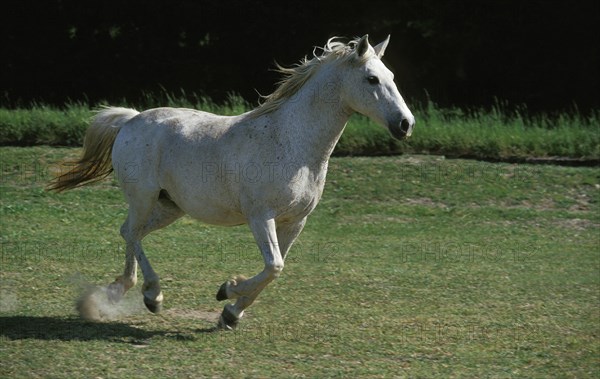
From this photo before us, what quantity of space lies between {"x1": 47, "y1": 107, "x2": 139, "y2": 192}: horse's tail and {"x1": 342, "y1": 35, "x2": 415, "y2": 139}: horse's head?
2.17 metres

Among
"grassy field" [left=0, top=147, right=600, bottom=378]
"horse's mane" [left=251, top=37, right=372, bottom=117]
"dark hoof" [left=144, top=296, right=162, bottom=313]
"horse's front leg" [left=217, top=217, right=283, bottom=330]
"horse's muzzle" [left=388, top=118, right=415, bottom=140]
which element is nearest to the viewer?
"grassy field" [left=0, top=147, right=600, bottom=378]

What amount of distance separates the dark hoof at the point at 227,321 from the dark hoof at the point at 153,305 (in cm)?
57

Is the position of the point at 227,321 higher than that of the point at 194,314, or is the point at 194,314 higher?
the point at 227,321

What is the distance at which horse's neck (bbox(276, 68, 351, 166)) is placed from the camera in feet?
23.9

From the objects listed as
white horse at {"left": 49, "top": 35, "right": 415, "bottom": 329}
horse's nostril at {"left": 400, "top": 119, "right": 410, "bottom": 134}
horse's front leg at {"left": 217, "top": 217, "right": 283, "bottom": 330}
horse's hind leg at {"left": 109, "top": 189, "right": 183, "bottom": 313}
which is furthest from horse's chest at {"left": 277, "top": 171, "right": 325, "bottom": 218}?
horse's hind leg at {"left": 109, "top": 189, "right": 183, "bottom": 313}

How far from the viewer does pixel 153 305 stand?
7.65 metres

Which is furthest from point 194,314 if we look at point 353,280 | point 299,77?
point 299,77

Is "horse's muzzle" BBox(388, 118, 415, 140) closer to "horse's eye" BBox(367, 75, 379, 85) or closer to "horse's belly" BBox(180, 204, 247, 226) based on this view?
"horse's eye" BBox(367, 75, 379, 85)

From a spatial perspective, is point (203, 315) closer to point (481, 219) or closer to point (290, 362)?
point (290, 362)

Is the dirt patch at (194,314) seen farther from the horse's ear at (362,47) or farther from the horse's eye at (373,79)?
the horse's ear at (362,47)

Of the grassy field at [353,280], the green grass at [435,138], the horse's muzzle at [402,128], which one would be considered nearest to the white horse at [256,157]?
the horse's muzzle at [402,128]

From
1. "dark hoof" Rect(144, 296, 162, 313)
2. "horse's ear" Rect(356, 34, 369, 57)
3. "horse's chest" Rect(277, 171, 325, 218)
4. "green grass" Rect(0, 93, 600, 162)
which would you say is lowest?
"green grass" Rect(0, 93, 600, 162)

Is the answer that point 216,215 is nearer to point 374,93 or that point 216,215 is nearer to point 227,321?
point 227,321

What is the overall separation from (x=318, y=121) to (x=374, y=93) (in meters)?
0.52
